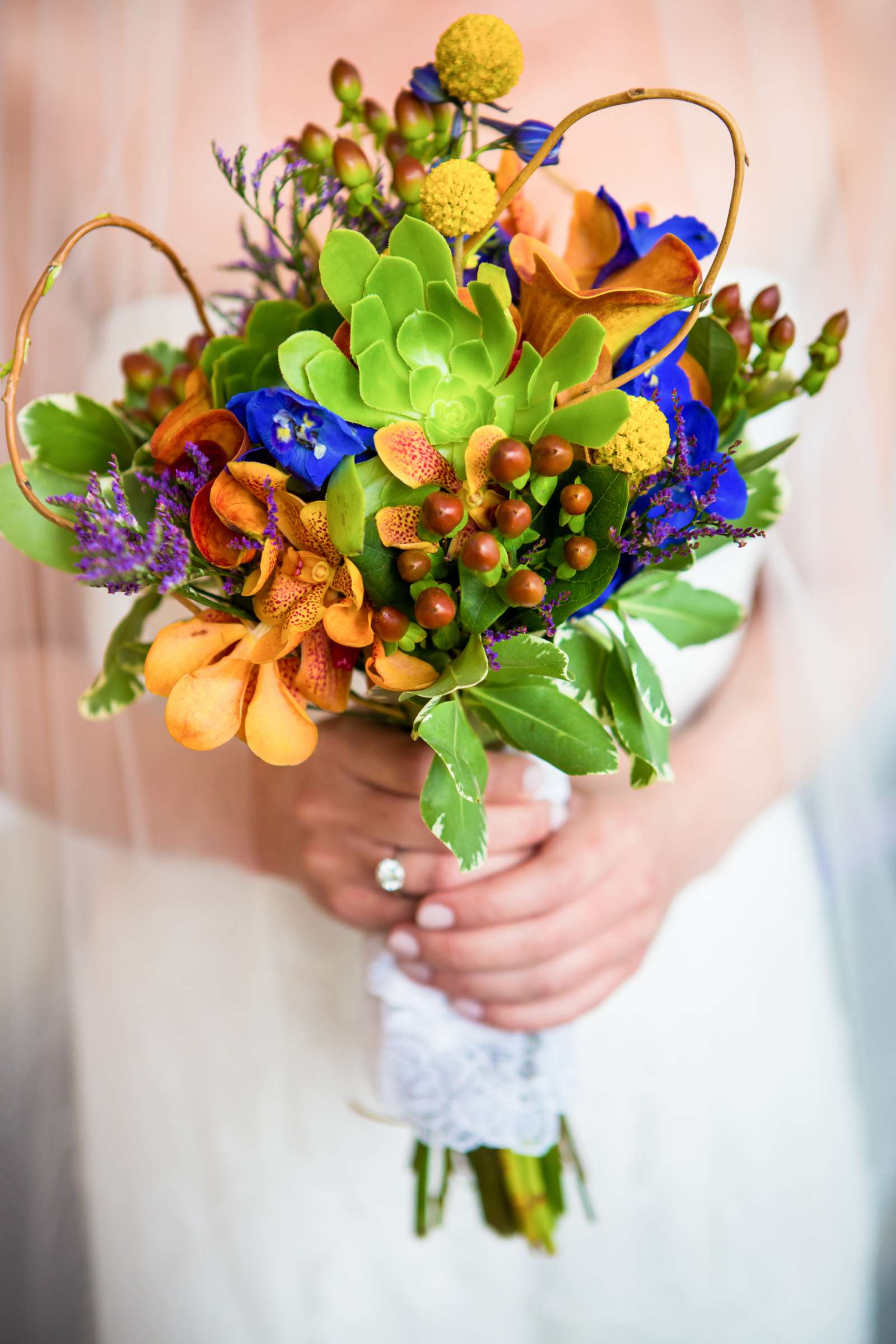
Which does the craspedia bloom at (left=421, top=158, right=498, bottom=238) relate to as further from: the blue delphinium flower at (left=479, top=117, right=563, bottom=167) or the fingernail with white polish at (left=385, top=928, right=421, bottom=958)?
the fingernail with white polish at (left=385, top=928, right=421, bottom=958)

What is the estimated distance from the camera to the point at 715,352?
18.2 inches

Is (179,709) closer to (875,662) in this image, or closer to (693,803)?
(693,803)

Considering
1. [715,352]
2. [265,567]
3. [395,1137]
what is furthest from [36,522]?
[395,1137]

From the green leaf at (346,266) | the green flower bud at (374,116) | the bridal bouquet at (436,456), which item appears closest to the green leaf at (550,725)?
the bridal bouquet at (436,456)

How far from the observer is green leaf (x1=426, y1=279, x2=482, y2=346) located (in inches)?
14.3

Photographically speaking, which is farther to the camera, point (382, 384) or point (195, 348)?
point (195, 348)

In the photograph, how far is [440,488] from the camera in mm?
388

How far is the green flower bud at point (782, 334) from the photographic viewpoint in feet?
1.58

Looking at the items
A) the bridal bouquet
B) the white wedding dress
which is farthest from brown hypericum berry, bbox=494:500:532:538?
the white wedding dress

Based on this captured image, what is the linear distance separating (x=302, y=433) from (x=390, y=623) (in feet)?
0.29

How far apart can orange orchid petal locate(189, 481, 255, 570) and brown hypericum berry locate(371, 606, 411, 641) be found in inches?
2.5

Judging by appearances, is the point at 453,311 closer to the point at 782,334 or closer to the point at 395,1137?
the point at 782,334

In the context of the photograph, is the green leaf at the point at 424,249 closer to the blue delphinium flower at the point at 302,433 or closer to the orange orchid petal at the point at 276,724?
the blue delphinium flower at the point at 302,433

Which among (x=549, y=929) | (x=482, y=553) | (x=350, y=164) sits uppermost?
(x=350, y=164)
